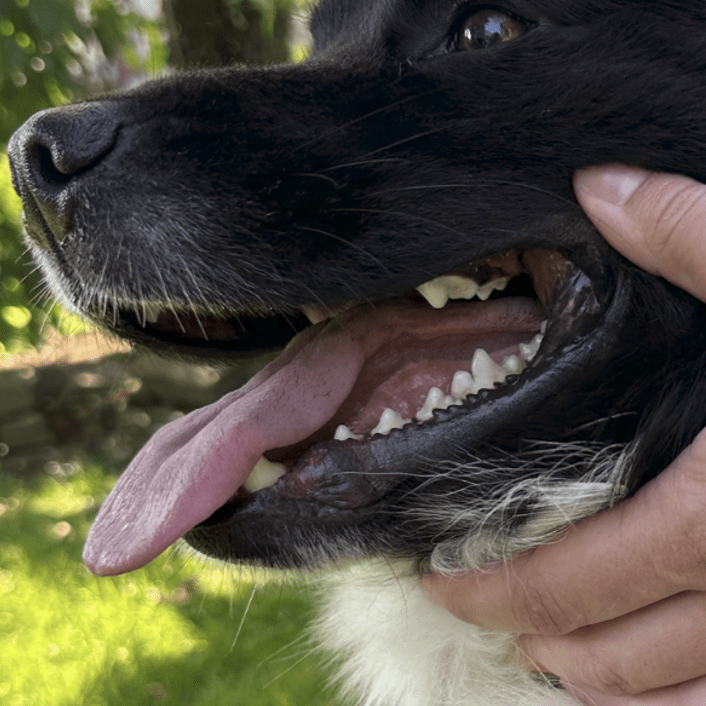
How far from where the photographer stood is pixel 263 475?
1.65m

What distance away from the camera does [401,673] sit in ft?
6.47

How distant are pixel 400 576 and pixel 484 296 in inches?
27.5

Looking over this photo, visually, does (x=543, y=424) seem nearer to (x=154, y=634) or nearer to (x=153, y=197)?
(x=153, y=197)

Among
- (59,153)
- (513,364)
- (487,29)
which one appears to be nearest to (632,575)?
(513,364)

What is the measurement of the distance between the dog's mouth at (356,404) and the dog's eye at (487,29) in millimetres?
457

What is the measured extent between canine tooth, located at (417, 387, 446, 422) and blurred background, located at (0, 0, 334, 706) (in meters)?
0.52

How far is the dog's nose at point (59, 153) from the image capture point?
150cm

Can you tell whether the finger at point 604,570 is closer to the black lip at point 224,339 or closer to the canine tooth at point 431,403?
the canine tooth at point 431,403

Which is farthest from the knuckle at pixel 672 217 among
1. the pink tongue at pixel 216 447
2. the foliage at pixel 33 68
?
the foliage at pixel 33 68

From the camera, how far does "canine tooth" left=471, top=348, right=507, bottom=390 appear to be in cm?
158

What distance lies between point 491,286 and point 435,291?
128mm

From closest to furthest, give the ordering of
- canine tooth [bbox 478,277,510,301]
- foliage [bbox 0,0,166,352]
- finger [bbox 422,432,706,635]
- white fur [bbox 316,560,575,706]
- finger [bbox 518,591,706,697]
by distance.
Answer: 1. finger [bbox 422,432,706,635]
2. finger [bbox 518,591,706,697]
3. canine tooth [bbox 478,277,510,301]
4. white fur [bbox 316,560,575,706]
5. foliage [bbox 0,0,166,352]

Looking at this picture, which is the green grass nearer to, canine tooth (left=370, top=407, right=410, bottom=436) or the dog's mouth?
the dog's mouth

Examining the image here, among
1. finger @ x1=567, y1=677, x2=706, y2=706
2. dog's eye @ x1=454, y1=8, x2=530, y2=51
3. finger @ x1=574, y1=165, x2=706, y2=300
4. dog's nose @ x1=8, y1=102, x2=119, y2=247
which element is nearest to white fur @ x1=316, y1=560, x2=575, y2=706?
finger @ x1=567, y1=677, x2=706, y2=706
